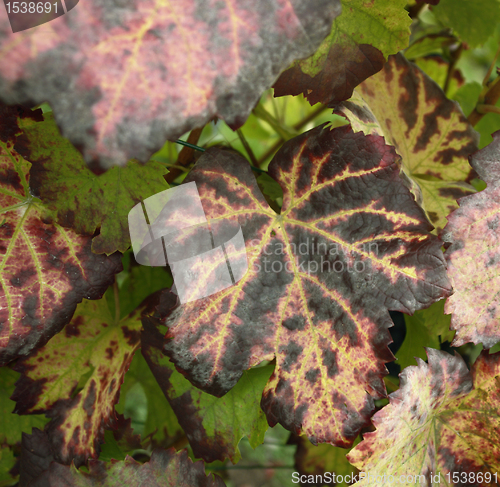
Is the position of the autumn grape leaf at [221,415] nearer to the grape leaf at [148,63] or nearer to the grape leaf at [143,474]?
the grape leaf at [143,474]

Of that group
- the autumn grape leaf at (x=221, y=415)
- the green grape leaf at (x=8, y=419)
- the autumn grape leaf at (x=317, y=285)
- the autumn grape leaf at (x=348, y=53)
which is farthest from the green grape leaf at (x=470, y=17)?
the green grape leaf at (x=8, y=419)

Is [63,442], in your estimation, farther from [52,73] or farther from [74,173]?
[52,73]


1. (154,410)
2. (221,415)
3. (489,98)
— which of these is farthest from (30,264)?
(489,98)

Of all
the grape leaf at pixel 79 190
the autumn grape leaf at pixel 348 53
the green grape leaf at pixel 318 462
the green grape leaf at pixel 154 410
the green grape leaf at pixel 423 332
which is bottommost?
the green grape leaf at pixel 318 462

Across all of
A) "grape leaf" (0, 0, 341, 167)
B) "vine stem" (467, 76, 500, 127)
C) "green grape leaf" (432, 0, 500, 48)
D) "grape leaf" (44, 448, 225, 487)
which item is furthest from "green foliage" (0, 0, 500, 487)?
"green grape leaf" (432, 0, 500, 48)

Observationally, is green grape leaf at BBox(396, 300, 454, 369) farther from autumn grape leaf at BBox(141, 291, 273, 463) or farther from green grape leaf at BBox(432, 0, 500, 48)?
green grape leaf at BBox(432, 0, 500, 48)

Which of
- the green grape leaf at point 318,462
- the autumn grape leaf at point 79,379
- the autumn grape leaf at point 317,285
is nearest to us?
the autumn grape leaf at point 317,285
